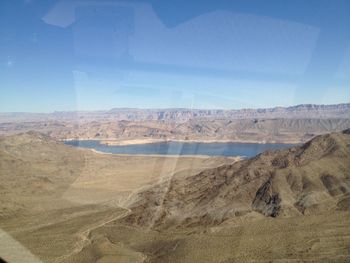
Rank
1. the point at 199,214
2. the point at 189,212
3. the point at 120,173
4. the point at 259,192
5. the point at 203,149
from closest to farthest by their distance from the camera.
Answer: the point at 199,214, the point at 189,212, the point at 259,192, the point at 120,173, the point at 203,149

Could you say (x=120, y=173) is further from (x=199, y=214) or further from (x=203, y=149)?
(x=203, y=149)

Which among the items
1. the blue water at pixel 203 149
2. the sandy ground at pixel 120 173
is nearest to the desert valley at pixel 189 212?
the sandy ground at pixel 120 173

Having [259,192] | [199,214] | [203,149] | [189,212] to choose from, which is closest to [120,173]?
[189,212]

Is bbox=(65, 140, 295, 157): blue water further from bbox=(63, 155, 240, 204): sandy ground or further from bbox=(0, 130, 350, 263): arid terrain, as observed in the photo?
bbox=(0, 130, 350, 263): arid terrain

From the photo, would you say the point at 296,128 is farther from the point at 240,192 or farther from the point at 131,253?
the point at 131,253

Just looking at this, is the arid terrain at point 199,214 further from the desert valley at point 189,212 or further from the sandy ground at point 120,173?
the sandy ground at point 120,173

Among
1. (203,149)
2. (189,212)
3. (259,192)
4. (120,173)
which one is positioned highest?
(259,192)
